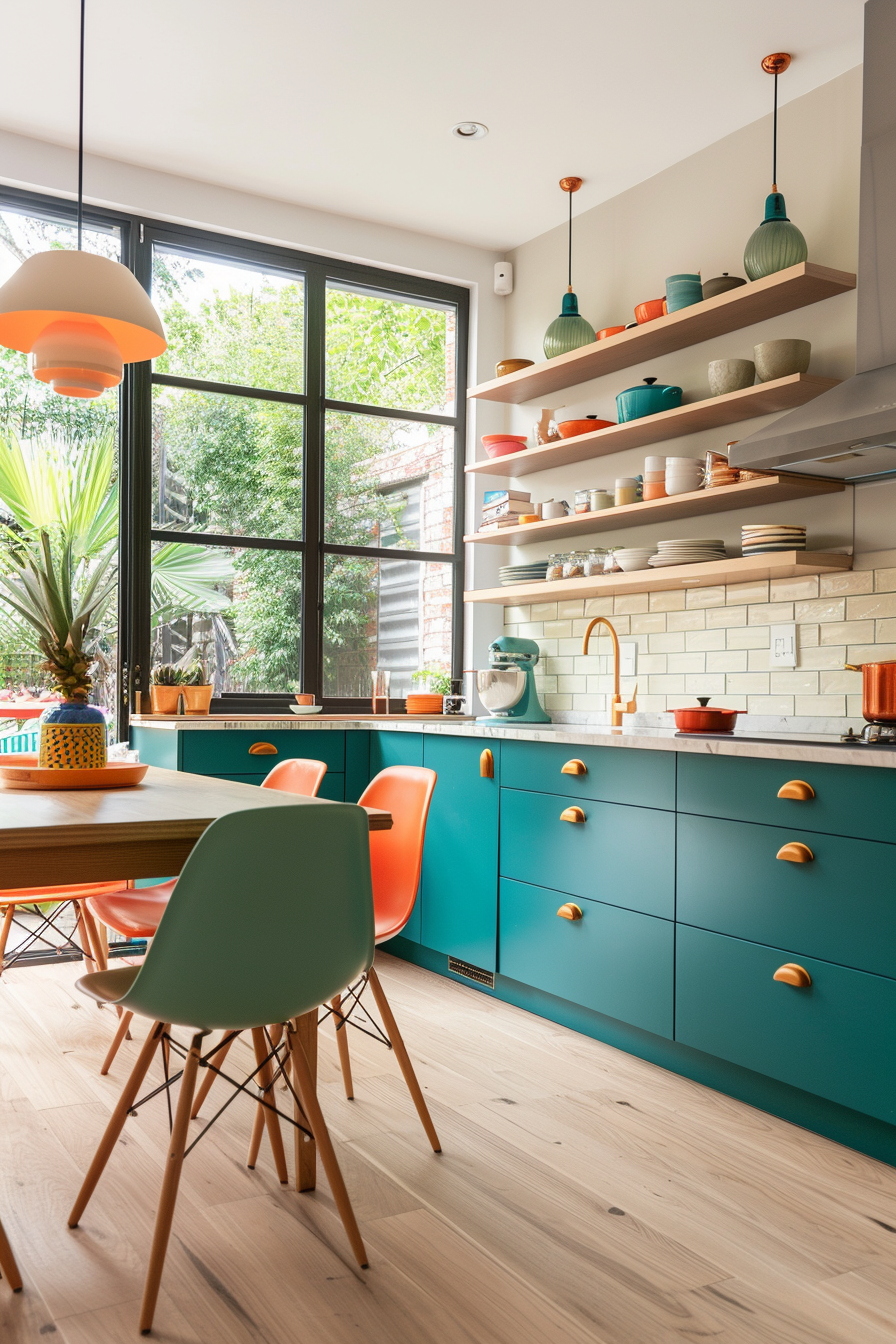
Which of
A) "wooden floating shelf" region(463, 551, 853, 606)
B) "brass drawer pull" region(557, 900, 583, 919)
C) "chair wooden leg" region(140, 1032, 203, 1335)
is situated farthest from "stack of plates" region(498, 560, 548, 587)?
"chair wooden leg" region(140, 1032, 203, 1335)

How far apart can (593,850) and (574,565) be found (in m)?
1.48

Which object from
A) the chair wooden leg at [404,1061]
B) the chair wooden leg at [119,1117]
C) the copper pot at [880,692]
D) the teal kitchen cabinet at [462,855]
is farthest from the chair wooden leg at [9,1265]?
the copper pot at [880,692]

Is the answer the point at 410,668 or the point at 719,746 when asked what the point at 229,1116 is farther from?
the point at 410,668

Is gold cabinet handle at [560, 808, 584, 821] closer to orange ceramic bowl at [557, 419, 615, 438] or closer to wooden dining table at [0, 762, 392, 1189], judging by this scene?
wooden dining table at [0, 762, 392, 1189]

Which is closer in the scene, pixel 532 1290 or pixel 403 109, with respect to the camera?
pixel 532 1290

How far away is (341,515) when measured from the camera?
15.6 feet

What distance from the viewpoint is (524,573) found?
4.43 m

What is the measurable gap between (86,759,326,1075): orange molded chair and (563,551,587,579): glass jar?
1.62m

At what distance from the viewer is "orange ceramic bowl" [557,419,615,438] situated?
407 centimetres

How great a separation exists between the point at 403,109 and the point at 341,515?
1666mm

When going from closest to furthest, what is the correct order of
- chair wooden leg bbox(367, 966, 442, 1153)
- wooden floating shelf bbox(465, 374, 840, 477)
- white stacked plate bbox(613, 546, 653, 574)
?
chair wooden leg bbox(367, 966, 442, 1153) → wooden floating shelf bbox(465, 374, 840, 477) → white stacked plate bbox(613, 546, 653, 574)

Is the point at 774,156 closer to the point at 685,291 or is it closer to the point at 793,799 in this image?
the point at 685,291

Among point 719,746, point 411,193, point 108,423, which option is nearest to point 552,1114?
point 719,746

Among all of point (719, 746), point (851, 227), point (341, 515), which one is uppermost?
point (851, 227)
